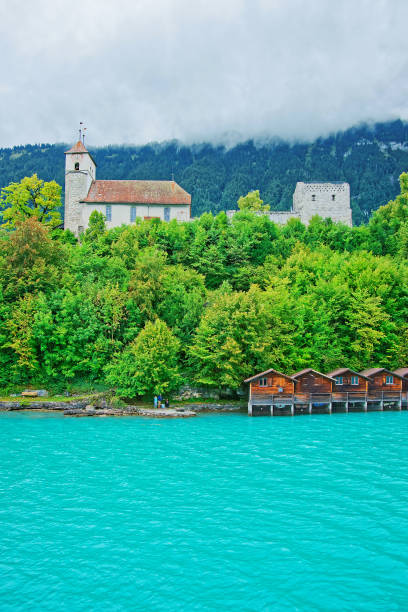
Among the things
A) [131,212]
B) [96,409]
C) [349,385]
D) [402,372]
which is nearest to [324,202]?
[131,212]

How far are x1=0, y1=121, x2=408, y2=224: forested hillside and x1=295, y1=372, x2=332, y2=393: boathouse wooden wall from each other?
3020 inches

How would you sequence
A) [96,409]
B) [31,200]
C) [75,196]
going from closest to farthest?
[96,409] → [31,200] → [75,196]

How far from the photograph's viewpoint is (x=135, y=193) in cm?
6025

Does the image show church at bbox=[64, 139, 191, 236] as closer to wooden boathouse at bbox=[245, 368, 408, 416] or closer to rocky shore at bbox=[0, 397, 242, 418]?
rocky shore at bbox=[0, 397, 242, 418]

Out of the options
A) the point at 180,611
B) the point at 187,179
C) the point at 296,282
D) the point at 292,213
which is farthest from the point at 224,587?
the point at 187,179

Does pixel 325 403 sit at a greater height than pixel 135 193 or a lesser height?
lesser

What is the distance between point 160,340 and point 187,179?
99482mm

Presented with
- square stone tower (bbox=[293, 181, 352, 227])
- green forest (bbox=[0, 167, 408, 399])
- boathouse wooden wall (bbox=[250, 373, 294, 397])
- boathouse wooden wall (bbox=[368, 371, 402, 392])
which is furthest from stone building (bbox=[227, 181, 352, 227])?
boathouse wooden wall (bbox=[250, 373, 294, 397])

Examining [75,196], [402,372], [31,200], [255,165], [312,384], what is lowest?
[312,384]

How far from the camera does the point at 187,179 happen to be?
12800 cm

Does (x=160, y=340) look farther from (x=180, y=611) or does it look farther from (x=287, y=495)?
(x=180, y=611)

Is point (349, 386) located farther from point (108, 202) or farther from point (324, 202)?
point (108, 202)

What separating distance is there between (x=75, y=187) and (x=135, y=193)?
7.79 metres

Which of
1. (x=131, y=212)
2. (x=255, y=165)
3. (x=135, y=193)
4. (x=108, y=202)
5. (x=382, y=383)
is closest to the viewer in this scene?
(x=382, y=383)
